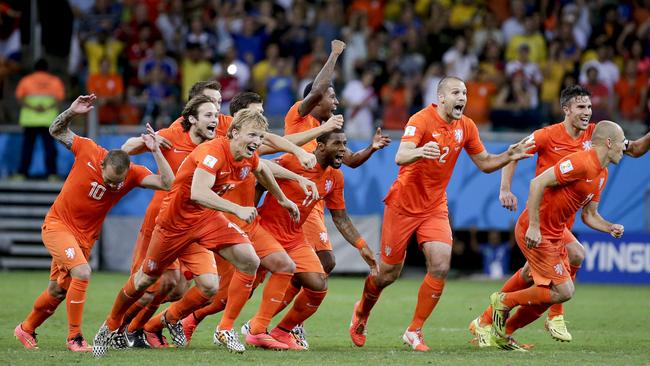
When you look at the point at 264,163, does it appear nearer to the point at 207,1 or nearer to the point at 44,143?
the point at 44,143

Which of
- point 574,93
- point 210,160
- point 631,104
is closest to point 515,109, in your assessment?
point 631,104

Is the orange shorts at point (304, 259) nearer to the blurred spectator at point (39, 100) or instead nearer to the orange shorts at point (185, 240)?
the orange shorts at point (185, 240)

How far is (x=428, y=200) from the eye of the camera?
39.4 ft

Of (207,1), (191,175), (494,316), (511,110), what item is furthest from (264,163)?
(207,1)

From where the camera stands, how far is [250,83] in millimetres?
21766

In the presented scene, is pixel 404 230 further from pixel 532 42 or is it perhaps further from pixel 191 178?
pixel 532 42

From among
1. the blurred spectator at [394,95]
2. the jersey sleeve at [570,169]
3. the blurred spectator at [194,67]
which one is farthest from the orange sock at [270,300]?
the blurred spectator at [194,67]

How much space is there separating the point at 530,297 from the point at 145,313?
3831 millimetres

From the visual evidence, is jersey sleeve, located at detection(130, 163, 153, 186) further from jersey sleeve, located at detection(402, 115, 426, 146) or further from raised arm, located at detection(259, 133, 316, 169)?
jersey sleeve, located at detection(402, 115, 426, 146)

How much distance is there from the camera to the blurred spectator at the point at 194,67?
868 inches

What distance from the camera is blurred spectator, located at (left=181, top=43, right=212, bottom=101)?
868 inches

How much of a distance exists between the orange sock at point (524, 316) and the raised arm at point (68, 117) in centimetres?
473

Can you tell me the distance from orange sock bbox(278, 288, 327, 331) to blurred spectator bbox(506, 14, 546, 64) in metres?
12.0

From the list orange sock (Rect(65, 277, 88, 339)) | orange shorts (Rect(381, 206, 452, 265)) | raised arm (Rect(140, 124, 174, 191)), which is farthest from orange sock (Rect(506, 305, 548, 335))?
orange sock (Rect(65, 277, 88, 339))
